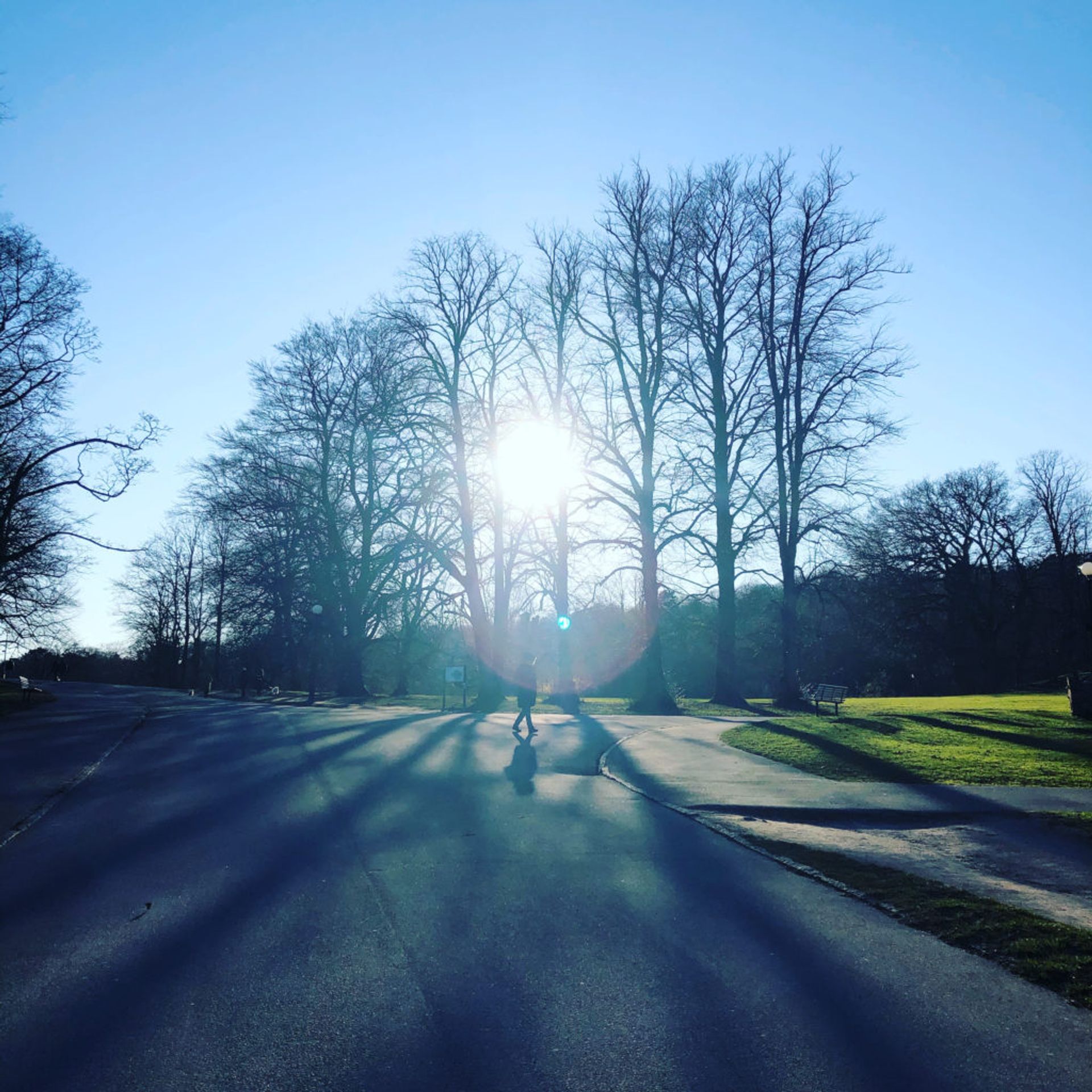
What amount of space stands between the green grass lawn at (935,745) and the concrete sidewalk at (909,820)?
71 centimetres

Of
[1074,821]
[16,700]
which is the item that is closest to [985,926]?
[1074,821]

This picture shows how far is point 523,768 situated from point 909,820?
17.8 feet

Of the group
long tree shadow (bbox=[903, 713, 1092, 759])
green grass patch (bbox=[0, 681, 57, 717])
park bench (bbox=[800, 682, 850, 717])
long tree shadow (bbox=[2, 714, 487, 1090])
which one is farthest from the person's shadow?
green grass patch (bbox=[0, 681, 57, 717])

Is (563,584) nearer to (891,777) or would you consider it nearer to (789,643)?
(789,643)

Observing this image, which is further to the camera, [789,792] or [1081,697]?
[1081,697]

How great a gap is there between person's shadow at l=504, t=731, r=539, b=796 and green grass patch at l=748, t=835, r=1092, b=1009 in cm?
445

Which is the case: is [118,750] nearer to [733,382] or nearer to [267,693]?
[733,382]

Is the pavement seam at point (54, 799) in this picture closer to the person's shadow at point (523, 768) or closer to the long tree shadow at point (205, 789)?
the long tree shadow at point (205, 789)

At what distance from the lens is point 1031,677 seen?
181ft

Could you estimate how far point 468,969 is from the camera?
5.08 m

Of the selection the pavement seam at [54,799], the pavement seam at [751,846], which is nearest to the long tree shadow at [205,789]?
the pavement seam at [54,799]

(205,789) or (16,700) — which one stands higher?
(16,700)

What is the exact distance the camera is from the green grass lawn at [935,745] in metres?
13.1

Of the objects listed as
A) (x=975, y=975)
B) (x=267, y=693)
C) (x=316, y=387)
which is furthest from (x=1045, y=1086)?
(x=267, y=693)
